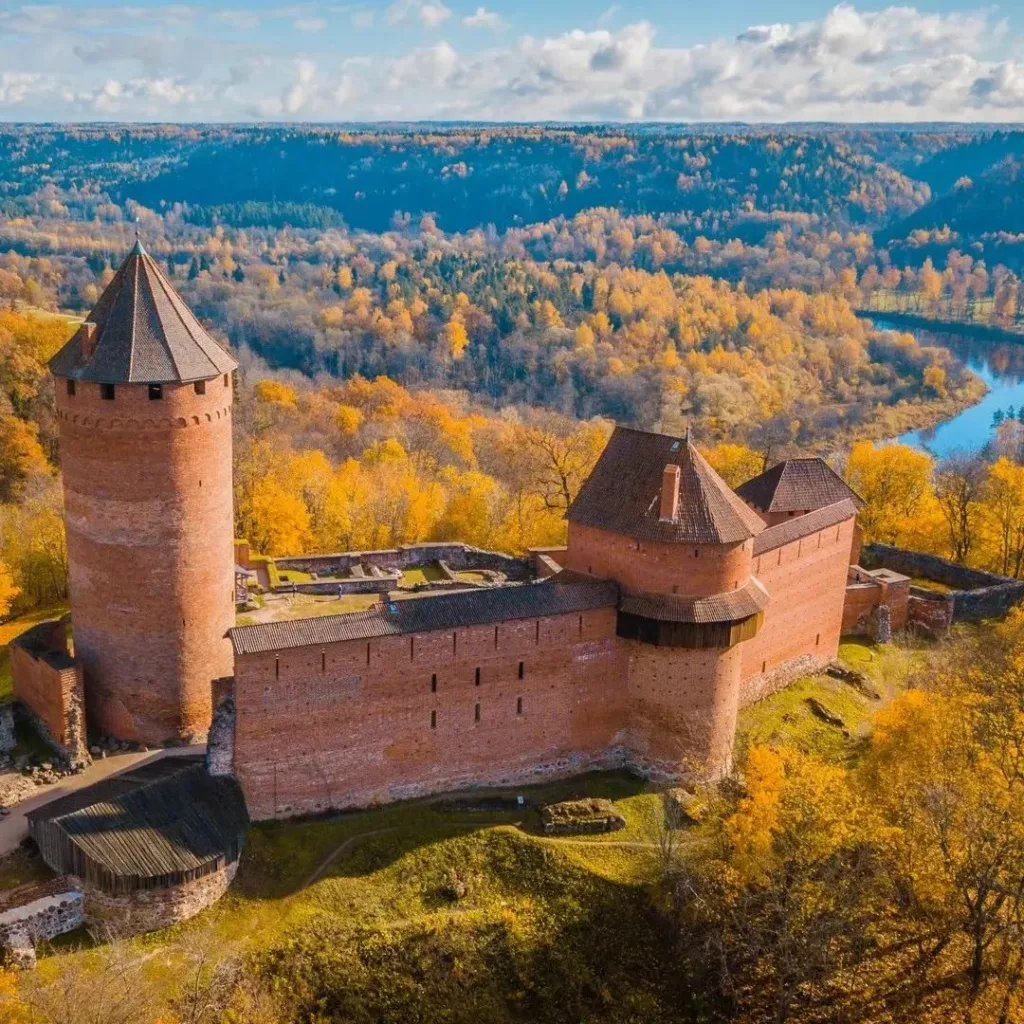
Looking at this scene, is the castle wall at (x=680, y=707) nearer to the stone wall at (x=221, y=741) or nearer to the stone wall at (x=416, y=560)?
the stone wall at (x=221, y=741)

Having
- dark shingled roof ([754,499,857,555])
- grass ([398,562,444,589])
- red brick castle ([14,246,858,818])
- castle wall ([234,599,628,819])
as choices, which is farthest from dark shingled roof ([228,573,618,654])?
grass ([398,562,444,589])

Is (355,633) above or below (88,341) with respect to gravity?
below

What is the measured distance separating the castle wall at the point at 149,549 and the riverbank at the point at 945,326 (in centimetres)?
10518

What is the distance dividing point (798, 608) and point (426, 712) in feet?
42.6

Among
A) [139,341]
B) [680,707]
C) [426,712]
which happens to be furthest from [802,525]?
[139,341]

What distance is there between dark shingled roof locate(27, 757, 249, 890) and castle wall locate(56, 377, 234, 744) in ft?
7.63

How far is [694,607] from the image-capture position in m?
24.6

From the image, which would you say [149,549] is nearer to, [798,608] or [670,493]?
[670,493]

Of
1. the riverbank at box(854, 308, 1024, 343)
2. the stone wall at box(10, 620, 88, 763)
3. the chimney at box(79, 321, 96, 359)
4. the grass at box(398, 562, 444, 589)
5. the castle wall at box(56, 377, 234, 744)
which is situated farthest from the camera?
the riverbank at box(854, 308, 1024, 343)

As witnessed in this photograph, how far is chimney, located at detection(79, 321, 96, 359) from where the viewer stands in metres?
22.4

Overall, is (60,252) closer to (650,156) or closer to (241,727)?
(650,156)

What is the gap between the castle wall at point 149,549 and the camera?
22.7 meters

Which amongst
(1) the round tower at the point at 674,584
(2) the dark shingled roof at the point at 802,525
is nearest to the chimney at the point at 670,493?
(1) the round tower at the point at 674,584

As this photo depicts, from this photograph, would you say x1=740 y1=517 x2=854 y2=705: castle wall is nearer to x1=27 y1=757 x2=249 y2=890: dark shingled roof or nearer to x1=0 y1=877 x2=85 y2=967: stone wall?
x1=27 y1=757 x2=249 y2=890: dark shingled roof
